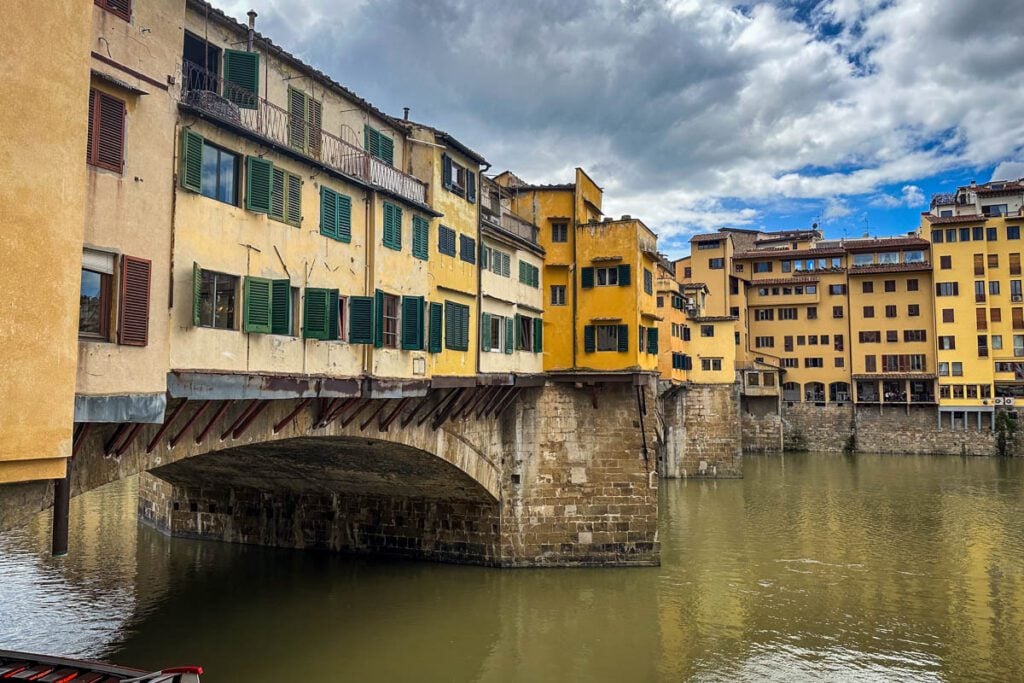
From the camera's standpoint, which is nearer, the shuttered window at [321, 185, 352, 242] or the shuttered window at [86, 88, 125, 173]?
the shuttered window at [86, 88, 125, 173]

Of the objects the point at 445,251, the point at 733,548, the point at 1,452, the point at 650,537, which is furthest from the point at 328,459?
the point at 733,548

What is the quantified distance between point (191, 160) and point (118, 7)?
93.5 inches

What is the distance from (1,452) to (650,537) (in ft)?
68.8

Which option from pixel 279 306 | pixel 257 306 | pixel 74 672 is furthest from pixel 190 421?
pixel 74 672

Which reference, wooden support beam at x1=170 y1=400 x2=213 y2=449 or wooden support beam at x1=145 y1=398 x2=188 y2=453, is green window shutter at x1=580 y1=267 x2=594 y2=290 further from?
wooden support beam at x1=145 y1=398 x2=188 y2=453

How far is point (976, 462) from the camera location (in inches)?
2227

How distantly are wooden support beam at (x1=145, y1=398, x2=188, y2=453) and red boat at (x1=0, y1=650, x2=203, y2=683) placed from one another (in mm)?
3343

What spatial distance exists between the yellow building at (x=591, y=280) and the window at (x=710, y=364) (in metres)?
24.3

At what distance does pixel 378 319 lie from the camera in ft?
54.9

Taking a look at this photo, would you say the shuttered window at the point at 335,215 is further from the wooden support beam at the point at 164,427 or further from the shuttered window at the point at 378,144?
the wooden support beam at the point at 164,427

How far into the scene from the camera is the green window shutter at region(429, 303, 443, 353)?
19.4 metres

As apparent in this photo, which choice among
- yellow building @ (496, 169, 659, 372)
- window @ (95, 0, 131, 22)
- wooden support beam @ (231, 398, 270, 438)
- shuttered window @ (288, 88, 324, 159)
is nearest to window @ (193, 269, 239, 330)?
wooden support beam @ (231, 398, 270, 438)

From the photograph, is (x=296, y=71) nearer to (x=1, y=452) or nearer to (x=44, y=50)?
(x=44, y=50)

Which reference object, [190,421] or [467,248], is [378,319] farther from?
[467,248]
